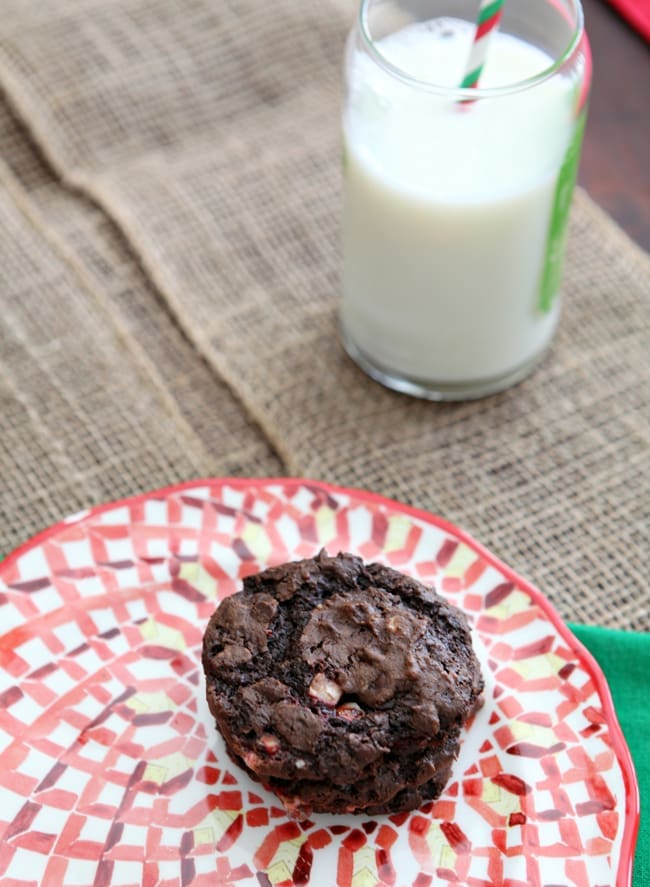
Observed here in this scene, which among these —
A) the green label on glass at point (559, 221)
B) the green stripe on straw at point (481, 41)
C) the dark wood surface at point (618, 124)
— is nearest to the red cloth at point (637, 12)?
the dark wood surface at point (618, 124)

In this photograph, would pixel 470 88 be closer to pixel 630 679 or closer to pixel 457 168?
pixel 457 168

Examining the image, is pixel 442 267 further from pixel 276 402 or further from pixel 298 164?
pixel 298 164

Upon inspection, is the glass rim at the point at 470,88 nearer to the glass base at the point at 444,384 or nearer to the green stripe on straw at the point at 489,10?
the green stripe on straw at the point at 489,10

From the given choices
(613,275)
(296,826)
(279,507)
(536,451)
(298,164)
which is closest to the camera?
(296,826)

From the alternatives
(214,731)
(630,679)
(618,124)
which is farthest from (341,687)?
(618,124)

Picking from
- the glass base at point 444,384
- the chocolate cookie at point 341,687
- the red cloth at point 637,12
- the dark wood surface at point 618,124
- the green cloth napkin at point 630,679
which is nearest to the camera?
the chocolate cookie at point 341,687

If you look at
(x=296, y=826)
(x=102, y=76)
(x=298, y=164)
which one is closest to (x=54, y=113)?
(x=102, y=76)

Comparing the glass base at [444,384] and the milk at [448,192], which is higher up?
the milk at [448,192]

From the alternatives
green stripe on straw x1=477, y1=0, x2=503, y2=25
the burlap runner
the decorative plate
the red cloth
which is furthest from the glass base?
the red cloth
